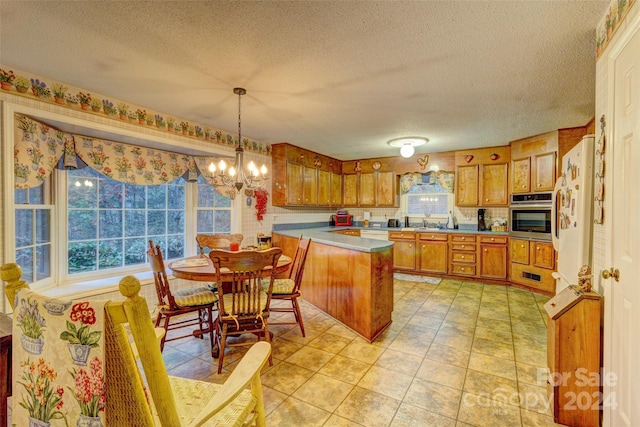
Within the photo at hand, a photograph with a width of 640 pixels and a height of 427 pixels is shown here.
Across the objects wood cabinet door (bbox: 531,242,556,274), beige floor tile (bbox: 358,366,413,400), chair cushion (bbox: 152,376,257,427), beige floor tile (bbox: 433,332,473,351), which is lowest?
beige floor tile (bbox: 358,366,413,400)

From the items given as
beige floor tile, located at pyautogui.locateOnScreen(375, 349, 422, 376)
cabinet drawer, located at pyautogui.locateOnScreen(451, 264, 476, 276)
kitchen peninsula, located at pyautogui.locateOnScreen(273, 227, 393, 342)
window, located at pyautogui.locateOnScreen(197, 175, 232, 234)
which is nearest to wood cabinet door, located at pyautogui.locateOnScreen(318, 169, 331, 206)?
window, located at pyautogui.locateOnScreen(197, 175, 232, 234)

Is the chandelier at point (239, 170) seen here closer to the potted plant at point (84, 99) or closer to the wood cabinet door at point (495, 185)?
the potted plant at point (84, 99)

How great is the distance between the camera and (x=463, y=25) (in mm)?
1689

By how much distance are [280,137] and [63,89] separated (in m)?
2.46

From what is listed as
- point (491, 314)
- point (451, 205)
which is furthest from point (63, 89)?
point (451, 205)

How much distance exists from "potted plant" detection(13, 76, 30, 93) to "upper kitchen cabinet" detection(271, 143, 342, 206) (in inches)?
116

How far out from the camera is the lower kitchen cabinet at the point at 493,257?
4.60m

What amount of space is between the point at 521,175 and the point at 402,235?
2138 millimetres

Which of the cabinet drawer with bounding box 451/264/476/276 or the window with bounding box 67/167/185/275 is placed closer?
the window with bounding box 67/167/185/275

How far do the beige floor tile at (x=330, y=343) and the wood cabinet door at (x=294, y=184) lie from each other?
96.2 inches

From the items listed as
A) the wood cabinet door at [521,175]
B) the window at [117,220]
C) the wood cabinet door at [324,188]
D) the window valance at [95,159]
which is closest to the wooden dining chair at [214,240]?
the window at [117,220]

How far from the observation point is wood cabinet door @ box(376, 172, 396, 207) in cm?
582

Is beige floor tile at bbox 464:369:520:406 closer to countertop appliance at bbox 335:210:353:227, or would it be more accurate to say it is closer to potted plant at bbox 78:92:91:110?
potted plant at bbox 78:92:91:110

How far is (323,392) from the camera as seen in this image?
6.36 ft
